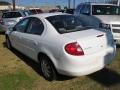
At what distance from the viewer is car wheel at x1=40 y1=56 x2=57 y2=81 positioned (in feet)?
20.7

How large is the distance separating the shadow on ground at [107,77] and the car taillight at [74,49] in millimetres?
1112

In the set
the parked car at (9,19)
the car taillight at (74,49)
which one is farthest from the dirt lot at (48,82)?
the parked car at (9,19)

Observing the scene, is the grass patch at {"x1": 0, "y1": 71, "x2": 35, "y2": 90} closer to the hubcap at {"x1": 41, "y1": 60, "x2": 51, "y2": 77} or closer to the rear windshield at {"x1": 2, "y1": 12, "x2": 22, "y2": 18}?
the hubcap at {"x1": 41, "y1": 60, "x2": 51, "y2": 77}

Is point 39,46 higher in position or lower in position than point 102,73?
higher

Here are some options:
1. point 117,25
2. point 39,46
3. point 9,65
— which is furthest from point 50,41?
point 117,25

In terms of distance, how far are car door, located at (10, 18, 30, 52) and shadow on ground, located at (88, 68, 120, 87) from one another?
2540 mm

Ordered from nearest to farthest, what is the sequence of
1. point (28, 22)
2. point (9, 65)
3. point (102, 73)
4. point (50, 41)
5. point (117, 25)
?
point (50, 41) → point (102, 73) → point (28, 22) → point (9, 65) → point (117, 25)

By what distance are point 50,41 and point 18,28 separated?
9.25 feet

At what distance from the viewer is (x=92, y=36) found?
6062mm

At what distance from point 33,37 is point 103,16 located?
472cm

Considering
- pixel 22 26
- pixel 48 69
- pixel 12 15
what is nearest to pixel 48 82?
pixel 48 69

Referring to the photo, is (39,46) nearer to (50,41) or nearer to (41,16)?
(50,41)

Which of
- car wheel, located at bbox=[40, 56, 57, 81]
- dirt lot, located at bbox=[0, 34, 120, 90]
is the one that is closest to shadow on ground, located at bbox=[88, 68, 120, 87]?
dirt lot, located at bbox=[0, 34, 120, 90]

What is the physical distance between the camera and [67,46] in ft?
18.9
